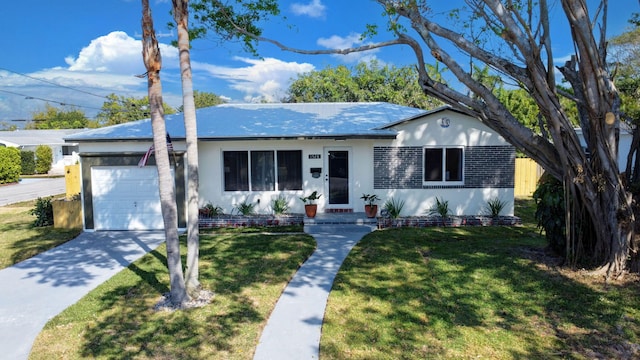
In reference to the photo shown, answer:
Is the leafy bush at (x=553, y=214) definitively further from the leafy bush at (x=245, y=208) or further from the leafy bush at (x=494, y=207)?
the leafy bush at (x=245, y=208)

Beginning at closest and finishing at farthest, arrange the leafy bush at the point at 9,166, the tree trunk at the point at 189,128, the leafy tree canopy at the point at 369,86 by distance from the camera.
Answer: the tree trunk at the point at 189,128 < the leafy bush at the point at 9,166 < the leafy tree canopy at the point at 369,86

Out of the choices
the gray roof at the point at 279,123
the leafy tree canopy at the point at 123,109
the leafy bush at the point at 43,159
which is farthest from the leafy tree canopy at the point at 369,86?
the leafy tree canopy at the point at 123,109

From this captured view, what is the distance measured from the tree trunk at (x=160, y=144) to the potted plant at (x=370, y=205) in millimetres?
6804

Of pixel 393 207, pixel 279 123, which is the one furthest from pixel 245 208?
pixel 393 207

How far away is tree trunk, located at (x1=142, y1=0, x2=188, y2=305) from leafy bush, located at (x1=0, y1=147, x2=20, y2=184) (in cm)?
2773

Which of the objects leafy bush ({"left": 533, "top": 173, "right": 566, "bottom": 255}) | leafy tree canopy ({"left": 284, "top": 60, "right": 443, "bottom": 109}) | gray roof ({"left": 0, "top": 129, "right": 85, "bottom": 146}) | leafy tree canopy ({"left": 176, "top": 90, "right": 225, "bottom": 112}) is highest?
leafy tree canopy ({"left": 176, "top": 90, "right": 225, "bottom": 112})

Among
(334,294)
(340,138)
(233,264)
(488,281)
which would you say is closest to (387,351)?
(334,294)

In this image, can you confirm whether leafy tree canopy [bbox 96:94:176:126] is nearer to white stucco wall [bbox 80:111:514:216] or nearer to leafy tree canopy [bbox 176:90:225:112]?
leafy tree canopy [bbox 176:90:225:112]

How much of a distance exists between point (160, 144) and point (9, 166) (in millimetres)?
27891

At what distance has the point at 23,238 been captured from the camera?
35.1 ft

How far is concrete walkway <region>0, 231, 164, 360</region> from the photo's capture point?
17.7 ft

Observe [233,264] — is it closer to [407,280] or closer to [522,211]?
[407,280]

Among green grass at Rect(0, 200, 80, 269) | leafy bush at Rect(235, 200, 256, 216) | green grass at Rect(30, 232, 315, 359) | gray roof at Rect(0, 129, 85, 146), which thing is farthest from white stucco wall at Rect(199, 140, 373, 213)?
gray roof at Rect(0, 129, 85, 146)

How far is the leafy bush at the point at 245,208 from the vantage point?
491 inches
